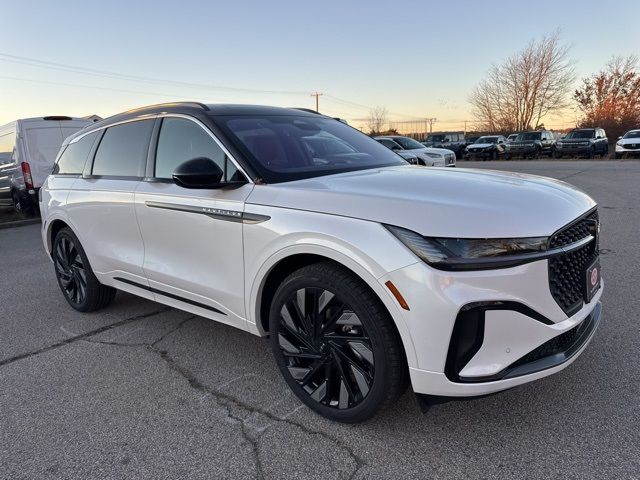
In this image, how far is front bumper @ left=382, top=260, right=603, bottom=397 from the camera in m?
2.10

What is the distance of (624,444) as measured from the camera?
2350mm

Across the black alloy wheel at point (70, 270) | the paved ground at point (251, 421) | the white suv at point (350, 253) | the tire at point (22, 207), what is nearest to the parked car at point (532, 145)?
the tire at point (22, 207)

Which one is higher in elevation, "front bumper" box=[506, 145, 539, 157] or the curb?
"front bumper" box=[506, 145, 539, 157]

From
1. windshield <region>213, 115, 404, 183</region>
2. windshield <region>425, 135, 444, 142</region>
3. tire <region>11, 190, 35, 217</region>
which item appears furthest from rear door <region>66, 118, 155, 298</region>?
windshield <region>425, 135, 444, 142</region>

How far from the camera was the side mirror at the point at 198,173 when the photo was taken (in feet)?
9.16

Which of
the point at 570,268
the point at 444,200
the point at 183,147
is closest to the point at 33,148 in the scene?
the point at 183,147

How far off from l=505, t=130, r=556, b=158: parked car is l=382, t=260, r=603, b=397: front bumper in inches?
1234

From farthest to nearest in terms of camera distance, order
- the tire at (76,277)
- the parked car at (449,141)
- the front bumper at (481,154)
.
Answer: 1. the parked car at (449,141)
2. the front bumper at (481,154)
3. the tire at (76,277)

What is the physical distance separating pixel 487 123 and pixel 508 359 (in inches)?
2140

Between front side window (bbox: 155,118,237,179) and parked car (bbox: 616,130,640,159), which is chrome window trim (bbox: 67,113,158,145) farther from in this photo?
parked car (bbox: 616,130,640,159)

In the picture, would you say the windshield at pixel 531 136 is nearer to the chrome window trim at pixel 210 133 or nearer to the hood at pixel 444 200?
the hood at pixel 444 200

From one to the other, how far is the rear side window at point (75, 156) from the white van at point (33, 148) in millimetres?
7079

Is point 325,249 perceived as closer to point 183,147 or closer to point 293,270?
point 293,270

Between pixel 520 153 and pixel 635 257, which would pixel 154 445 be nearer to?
pixel 635 257
